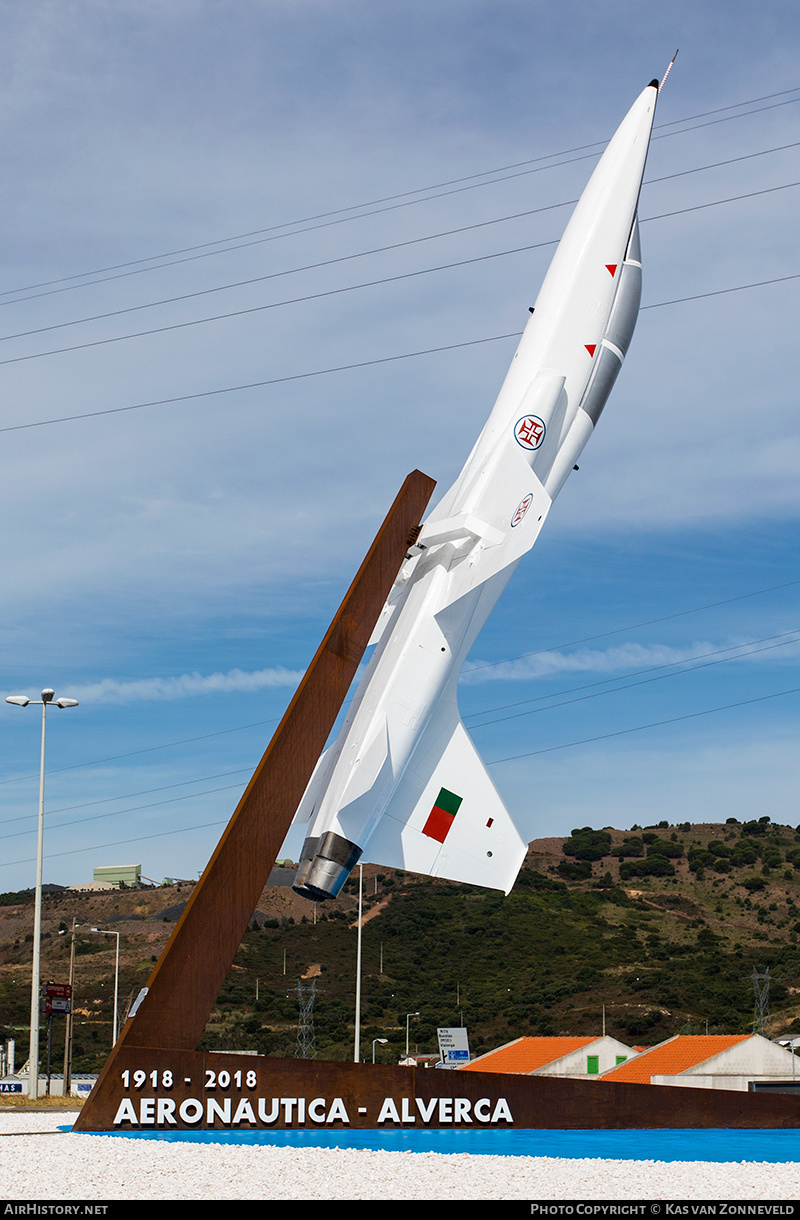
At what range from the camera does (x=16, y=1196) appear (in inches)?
408

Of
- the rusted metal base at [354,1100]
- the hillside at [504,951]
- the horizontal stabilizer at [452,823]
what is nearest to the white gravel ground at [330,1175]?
the rusted metal base at [354,1100]

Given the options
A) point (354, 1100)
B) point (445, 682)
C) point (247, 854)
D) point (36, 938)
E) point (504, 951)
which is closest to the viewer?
point (354, 1100)

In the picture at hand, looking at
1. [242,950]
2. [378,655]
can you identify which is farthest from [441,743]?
[242,950]

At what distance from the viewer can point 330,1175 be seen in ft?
39.5

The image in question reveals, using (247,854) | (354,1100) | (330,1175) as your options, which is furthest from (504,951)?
(330,1175)

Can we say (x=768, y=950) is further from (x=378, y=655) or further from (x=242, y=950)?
(x=378, y=655)

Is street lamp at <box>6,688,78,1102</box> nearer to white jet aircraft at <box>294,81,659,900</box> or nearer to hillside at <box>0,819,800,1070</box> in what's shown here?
white jet aircraft at <box>294,81,659,900</box>

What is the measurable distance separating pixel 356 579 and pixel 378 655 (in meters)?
1.73

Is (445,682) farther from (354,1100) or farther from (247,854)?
(354,1100)

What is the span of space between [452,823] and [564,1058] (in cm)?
2546

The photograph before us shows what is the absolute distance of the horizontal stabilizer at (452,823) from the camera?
1806 cm

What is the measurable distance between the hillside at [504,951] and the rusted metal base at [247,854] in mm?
39610

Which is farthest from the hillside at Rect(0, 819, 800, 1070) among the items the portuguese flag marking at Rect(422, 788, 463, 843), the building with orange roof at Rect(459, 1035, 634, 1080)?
the portuguese flag marking at Rect(422, 788, 463, 843)

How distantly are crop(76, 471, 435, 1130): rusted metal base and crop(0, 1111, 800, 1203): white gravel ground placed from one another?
1350 millimetres
